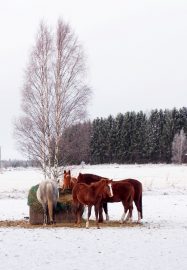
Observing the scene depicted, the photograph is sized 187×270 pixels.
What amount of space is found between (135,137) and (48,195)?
87451 millimetres

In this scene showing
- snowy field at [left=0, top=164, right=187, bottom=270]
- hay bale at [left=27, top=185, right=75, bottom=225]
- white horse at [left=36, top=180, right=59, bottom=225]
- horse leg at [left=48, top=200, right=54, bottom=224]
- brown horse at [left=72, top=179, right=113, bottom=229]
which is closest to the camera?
snowy field at [left=0, top=164, right=187, bottom=270]

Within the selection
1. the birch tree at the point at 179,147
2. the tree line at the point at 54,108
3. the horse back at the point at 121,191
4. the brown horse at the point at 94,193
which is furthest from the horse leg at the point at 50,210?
the birch tree at the point at 179,147

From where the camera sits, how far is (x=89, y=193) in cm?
1712

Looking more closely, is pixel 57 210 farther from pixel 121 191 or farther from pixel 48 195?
pixel 121 191

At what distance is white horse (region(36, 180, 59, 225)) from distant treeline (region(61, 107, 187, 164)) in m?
79.2

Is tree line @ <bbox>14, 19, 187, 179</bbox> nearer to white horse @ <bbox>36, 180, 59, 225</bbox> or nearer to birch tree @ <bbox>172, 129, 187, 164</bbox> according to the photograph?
white horse @ <bbox>36, 180, 59, 225</bbox>

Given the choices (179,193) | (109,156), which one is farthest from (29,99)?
(109,156)

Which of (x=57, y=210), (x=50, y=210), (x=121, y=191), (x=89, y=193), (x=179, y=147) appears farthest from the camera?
(x=179, y=147)

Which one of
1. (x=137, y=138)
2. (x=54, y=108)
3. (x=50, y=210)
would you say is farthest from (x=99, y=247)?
(x=137, y=138)

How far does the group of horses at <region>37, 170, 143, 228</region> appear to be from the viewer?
17142 mm

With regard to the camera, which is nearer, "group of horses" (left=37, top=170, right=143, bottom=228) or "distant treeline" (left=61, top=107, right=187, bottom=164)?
"group of horses" (left=37, top=170, right=143, bottom=228)

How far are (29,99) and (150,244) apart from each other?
1637 cm

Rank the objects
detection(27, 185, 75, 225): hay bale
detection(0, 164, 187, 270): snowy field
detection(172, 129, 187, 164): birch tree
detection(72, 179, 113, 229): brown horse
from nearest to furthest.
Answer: detection(0, 164, 187, 270): snowy field → detection(72, 179, 113, 229): brown horse → detection(27, 185, 75, 225): hay bale → detection(172, 129, 187, 164): birch tree

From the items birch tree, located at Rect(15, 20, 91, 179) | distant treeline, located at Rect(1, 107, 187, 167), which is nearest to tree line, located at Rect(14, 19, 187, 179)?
birch tree, located at Rect(15, 20, 91, 179)
